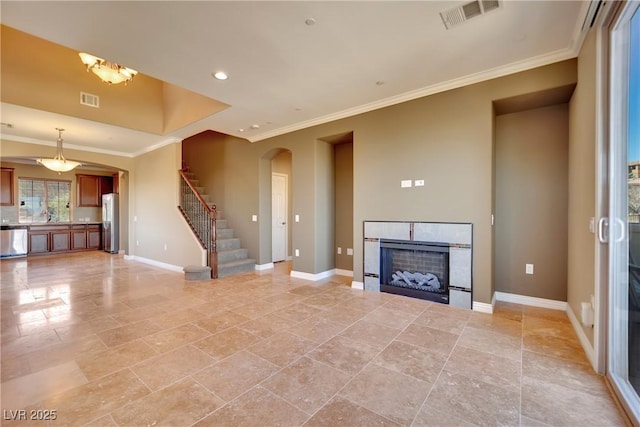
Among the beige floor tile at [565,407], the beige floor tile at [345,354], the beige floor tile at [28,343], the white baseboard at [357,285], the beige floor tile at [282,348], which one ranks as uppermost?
the white baseboard at [357,285]

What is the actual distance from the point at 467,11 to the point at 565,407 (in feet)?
9.59

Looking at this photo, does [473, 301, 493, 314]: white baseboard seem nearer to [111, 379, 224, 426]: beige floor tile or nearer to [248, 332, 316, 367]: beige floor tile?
[248, 332, 316, 367]: beige floor tile

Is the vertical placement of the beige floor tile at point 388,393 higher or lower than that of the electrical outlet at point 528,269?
lower

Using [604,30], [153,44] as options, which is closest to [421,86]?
[604,30]

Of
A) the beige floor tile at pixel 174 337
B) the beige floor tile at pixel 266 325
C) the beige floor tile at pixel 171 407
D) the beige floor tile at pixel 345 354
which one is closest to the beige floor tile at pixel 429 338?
the beige floor tile at pixel 345 354

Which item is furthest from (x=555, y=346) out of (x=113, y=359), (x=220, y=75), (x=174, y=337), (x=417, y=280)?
(x=220, y=75)

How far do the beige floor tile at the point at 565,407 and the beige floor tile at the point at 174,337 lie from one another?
2.69 metres

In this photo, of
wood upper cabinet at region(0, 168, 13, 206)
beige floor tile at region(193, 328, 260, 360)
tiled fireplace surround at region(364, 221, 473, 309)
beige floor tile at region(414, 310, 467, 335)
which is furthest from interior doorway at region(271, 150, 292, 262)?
wood upper cabinet at region(0, 168, 13, 206)

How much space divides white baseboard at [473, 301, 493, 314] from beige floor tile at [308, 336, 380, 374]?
1647 mm

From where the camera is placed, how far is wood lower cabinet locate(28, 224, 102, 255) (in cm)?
808

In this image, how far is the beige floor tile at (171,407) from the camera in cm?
159

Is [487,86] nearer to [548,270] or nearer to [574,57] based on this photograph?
[574,57]

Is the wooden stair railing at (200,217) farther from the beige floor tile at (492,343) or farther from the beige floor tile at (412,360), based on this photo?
the beige floor tile at (492,343)

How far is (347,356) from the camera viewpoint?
2.31 meters
